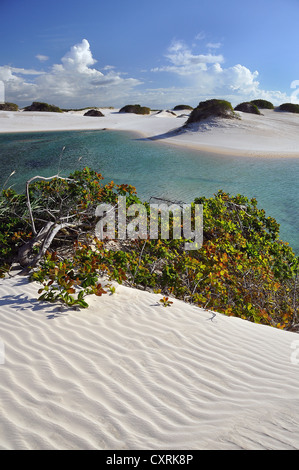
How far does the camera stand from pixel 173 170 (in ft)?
48.7

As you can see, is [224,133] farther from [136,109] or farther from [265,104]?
[136,109]

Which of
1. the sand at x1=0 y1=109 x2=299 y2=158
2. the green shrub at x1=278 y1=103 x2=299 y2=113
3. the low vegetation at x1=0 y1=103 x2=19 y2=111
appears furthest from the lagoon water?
the low vegetation at x1=0 y1=103 x2=19 y2=111

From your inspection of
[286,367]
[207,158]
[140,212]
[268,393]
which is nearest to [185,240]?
[140,212]

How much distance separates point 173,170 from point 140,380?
43.0 feet

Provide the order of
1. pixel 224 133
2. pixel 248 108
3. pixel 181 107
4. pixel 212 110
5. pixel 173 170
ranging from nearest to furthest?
1. pixel 173 170
2. pixel 224 133
3. pixel 212 110
4. pixel 248 108
5. pixel 181 107

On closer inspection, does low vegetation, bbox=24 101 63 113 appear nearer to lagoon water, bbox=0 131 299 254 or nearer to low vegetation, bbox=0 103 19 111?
low vegetation, bbox=0 103 19 111

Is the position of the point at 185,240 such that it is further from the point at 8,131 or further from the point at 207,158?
the point at 8,131

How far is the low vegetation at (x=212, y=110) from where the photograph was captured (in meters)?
26.9

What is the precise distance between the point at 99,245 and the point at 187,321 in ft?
7.96

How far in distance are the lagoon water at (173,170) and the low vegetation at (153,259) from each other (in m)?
1.26

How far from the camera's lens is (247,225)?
7426 mm

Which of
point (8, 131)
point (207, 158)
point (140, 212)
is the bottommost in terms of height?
point (140, 212)

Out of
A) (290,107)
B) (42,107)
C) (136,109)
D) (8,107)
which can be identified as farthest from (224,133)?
(8,107)

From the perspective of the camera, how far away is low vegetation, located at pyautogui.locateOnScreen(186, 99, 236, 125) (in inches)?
1061
